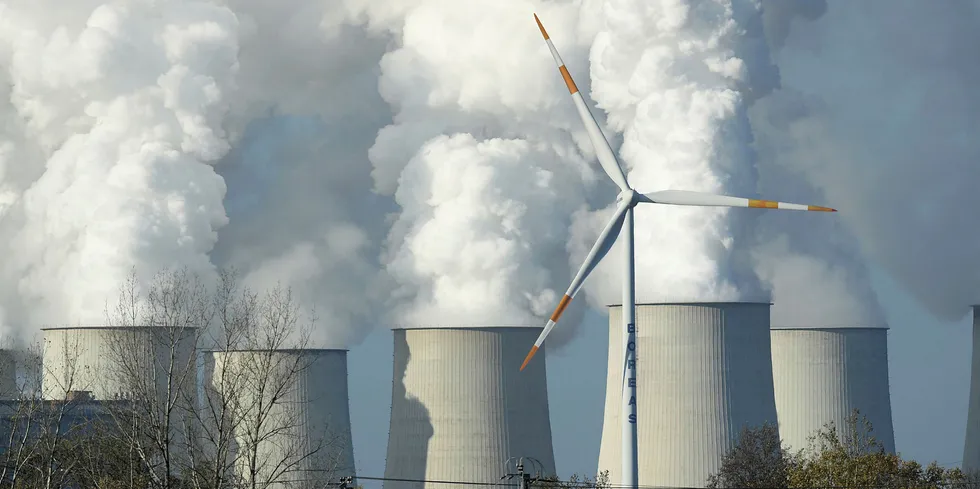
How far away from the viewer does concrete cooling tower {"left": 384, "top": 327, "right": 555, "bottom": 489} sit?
33938 mm

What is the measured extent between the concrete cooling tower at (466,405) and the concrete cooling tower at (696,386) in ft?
9.31

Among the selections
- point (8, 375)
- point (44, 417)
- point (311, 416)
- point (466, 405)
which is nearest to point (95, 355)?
point (44, 417)

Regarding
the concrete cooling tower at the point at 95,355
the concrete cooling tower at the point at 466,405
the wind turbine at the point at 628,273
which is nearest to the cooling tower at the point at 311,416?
the concrete cooling tower at the point at 95,355

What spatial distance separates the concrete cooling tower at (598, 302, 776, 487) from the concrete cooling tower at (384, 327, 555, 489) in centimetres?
284

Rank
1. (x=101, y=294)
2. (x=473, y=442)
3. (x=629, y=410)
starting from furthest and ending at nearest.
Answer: (x=101, y=294) < (x=473, y=442) < (x=629, y=410)

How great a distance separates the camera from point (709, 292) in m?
34.6

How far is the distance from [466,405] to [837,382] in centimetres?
793

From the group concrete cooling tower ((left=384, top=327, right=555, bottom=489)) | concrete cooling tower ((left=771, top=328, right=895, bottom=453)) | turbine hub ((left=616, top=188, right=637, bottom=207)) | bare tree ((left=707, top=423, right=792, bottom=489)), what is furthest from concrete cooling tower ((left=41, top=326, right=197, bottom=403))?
concrete cooling tower ((left=771, top=328, right=895, bottom=453))

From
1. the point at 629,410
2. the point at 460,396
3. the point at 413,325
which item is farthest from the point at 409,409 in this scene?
the point at 629,410

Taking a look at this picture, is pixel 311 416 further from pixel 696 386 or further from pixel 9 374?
pixel 9 374

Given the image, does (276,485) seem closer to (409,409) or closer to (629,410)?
(409,409)

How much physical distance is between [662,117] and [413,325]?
7.37 meters

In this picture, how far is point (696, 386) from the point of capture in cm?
3181

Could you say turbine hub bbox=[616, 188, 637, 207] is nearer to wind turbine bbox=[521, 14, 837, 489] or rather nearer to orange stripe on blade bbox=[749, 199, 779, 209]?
wind turbine bbox=[521, 14, 837, 489]
